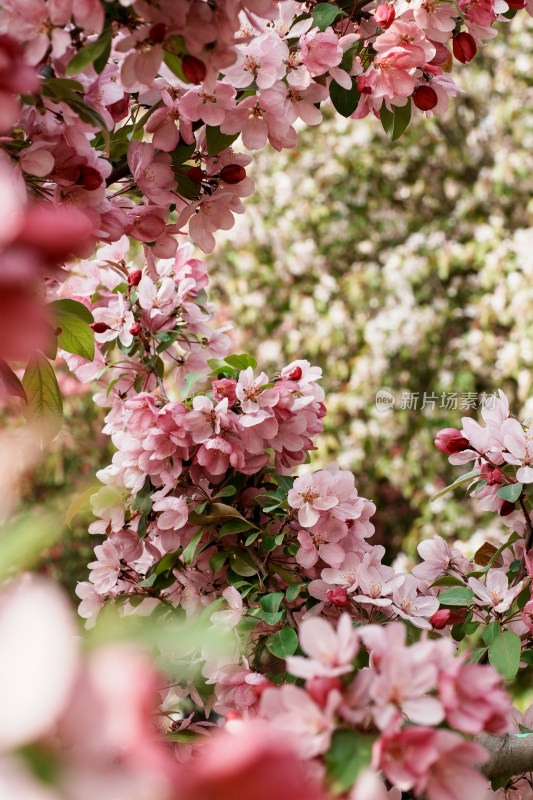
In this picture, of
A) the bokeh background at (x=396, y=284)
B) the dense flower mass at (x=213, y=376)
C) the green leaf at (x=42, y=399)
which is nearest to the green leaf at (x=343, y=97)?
the dense flower mass at (x=213, y=376)

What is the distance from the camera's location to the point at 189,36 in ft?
1.76

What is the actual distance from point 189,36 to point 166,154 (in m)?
0.21

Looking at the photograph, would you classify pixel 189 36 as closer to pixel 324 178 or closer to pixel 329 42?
pixel 329 42

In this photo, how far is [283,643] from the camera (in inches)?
26.2

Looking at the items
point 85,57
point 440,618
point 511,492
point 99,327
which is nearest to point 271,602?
point 440,618

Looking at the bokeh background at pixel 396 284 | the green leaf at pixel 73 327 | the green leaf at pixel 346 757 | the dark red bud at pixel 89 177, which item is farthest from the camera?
the bokeh background at pixel 396 284

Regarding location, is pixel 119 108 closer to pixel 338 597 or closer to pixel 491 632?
pixel 338 597

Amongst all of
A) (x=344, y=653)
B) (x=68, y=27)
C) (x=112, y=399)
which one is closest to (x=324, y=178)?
(x=112, y=399)

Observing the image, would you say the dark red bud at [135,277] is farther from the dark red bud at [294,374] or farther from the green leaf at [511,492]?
the green leaf at [511,492]

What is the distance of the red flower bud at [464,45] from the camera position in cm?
82

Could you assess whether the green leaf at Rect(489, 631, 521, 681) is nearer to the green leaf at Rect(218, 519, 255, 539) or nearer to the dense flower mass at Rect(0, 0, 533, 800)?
the dense flower mass at Rect(0, 0, 533, 800)

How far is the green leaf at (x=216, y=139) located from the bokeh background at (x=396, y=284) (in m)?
1.95

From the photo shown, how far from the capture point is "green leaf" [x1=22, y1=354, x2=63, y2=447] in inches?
28.9

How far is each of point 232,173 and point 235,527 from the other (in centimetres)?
34
